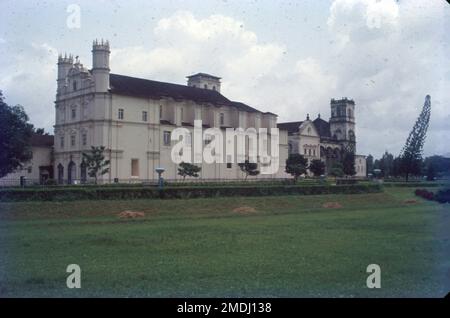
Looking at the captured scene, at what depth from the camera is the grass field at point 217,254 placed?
9367 millimetres

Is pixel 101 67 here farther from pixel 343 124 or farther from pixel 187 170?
pixel 343 124

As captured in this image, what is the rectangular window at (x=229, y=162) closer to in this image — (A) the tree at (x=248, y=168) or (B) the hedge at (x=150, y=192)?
(A) the tree at (x=248, y=168)

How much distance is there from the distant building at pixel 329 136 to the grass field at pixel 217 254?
1967 inches

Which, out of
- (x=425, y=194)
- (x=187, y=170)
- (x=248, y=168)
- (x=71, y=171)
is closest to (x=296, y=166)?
(x=248, y=168)

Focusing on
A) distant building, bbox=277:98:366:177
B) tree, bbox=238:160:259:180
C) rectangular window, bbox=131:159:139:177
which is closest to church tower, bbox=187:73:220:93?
distant building, bbox=277:98:366:177

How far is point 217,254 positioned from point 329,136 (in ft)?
242

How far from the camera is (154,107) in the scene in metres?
51.2

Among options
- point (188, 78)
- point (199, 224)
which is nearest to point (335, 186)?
Result: point (199, 224)

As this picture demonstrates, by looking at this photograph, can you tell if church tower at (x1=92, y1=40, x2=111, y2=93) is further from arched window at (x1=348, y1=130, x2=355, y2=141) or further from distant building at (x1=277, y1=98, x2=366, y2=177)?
arched window at (x1=348, y1=130, x2=355, y2=141)

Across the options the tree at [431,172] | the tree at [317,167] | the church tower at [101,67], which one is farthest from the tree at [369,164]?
the church tower at [101,67]

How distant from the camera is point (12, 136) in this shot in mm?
34031

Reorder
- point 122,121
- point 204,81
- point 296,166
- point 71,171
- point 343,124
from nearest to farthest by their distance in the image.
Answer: point 122,121 < point 71,171 < point 296,166 < point 204,81 < point 343,124

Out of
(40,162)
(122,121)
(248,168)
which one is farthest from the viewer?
(248,168)
